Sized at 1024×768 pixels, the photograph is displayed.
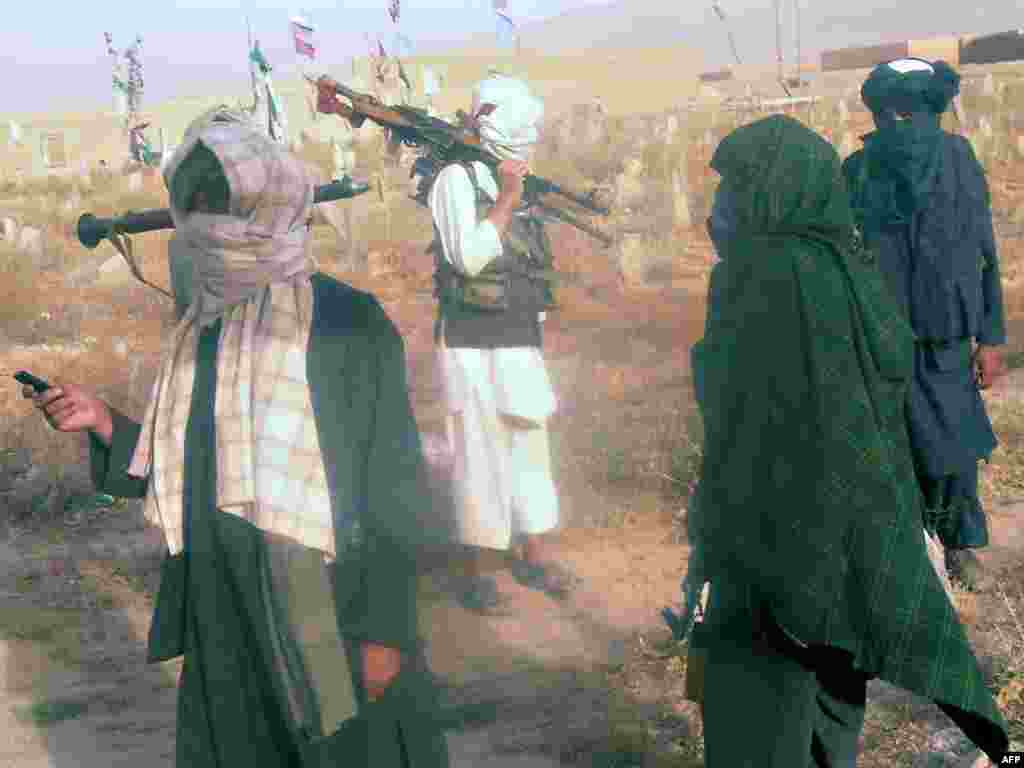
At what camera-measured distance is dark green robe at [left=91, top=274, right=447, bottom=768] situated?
2.50m

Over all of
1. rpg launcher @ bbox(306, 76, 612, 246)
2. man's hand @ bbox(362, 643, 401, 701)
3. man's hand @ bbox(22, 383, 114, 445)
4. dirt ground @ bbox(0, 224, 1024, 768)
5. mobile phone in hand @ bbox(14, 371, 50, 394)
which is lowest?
dirt ground @ bbox(0, 224, 1024, 768)

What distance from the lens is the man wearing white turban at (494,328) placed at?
4.82 m

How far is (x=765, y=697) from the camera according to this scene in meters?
2.67

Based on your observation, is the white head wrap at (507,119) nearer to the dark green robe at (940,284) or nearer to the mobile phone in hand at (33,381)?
the dark green robe at (940,284)

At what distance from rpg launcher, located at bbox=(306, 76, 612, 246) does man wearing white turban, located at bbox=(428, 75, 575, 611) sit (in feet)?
0.24

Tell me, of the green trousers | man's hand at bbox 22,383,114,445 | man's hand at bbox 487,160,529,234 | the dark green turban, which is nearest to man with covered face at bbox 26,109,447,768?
man's hand at bbox 22,383,114,445

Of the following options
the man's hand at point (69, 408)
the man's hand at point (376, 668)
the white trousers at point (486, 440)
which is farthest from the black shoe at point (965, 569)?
the man's hand at point (69, 408)

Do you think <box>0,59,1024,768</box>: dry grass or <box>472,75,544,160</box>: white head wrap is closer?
<box>0,59,1024,768</box>: dry grass

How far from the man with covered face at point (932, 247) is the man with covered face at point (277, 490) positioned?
226 centimetres

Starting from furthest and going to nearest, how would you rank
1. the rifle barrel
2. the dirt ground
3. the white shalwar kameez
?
1. the white shalwar kameez
2. the dirt ground
3. the rifle barrel

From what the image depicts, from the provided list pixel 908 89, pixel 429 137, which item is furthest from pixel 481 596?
pixel 908 89

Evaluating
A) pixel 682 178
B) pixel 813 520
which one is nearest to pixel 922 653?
pixel 813 520

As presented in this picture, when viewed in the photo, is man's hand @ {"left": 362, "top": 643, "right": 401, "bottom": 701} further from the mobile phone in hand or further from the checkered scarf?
the mobile phone in hand

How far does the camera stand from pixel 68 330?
39.6 ft
